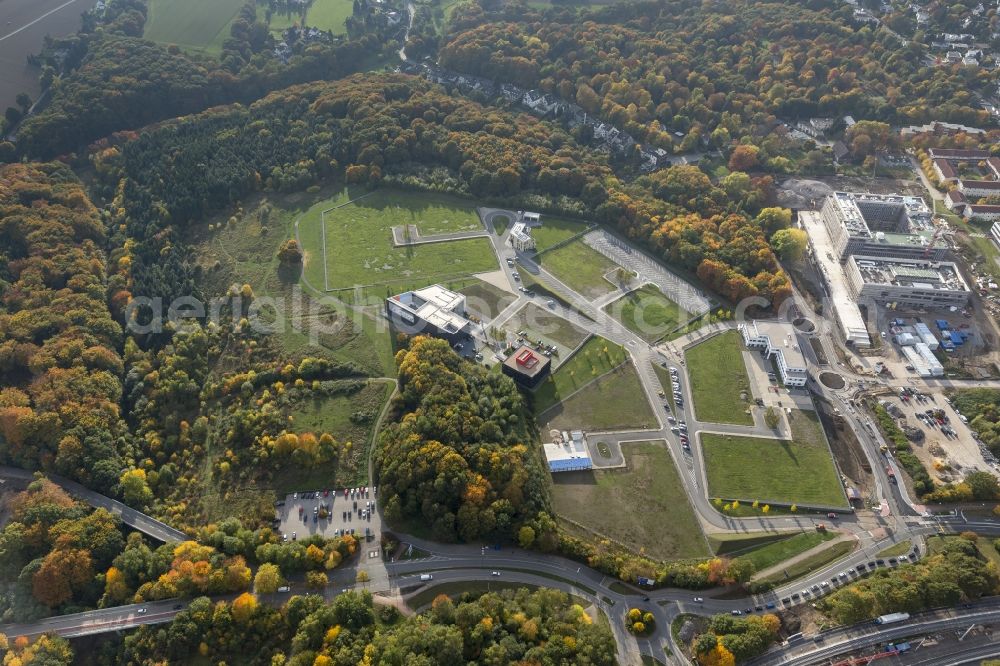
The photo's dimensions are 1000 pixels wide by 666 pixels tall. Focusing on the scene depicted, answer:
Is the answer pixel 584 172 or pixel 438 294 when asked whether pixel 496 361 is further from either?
pixel 584 172

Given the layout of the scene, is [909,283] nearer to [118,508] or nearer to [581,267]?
[581,267]

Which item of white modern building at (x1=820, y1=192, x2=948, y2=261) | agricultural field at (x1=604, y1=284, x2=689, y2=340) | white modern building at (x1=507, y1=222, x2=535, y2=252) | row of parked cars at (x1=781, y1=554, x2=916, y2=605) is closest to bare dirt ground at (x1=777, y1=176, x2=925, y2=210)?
white modern building at (x1=820, y1=192, x2=948, y2=261)

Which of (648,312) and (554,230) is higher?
(554,230)

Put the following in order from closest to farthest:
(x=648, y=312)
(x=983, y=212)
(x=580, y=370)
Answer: (x=580, y=370) → (x=648, y=312) → (x=983, y=212)

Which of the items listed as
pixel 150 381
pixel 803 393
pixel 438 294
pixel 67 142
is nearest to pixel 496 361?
pixel 438 294

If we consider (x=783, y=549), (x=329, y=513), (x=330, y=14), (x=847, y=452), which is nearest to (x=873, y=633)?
(x=783, y=549)

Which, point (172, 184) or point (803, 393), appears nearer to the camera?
point (803, 393)
